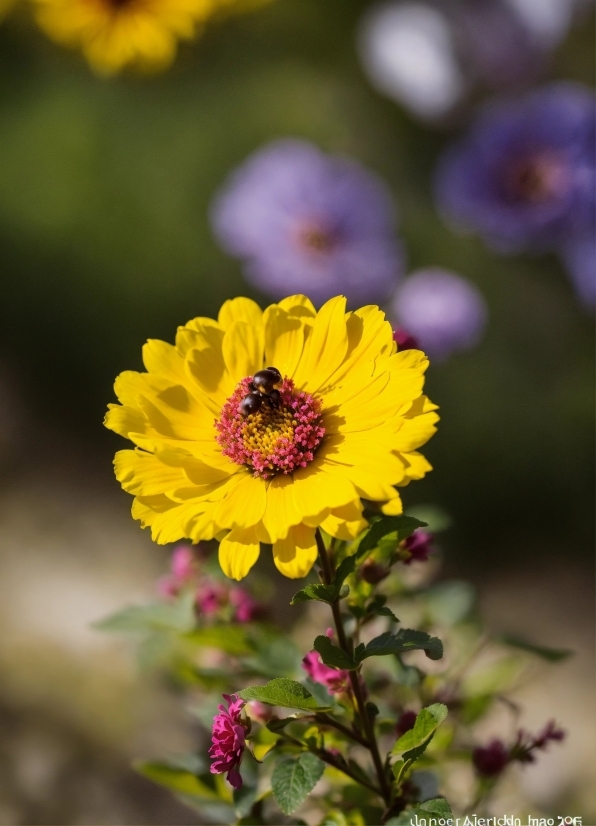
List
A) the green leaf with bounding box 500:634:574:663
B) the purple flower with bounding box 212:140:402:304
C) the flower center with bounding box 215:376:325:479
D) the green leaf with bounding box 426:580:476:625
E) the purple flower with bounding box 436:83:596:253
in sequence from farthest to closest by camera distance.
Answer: the purple flower with bounding box 436:83:596:253, the purple flower with bounding box 212:140:402:304, the green leaf with bounding box 426:580:476:625, the green leaf with bounding box 500:634:574:663, the flower center with bounding box 215:376:325:479

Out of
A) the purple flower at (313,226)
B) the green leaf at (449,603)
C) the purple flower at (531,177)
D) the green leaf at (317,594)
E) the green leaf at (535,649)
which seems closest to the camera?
the green leaf at (317,594)

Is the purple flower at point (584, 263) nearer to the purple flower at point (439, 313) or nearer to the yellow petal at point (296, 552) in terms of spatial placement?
the purple flower at point (439, 313)

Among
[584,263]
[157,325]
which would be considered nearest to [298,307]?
[157,325]

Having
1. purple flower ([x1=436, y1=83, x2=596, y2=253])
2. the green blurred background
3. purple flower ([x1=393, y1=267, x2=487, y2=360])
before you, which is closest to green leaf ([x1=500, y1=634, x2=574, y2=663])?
the green blurred background

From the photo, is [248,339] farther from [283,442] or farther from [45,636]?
[45,636]

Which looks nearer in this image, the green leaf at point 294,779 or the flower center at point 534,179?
the green leaf at point 294,779

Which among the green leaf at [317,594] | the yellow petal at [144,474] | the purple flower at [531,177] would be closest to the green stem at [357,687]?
the green leaf at [317,594]

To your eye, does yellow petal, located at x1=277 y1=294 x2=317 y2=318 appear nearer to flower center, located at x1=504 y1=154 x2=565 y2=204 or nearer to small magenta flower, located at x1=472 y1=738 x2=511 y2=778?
small magenta flower, located at x1=472 y1=738 x2=511 y2=778
